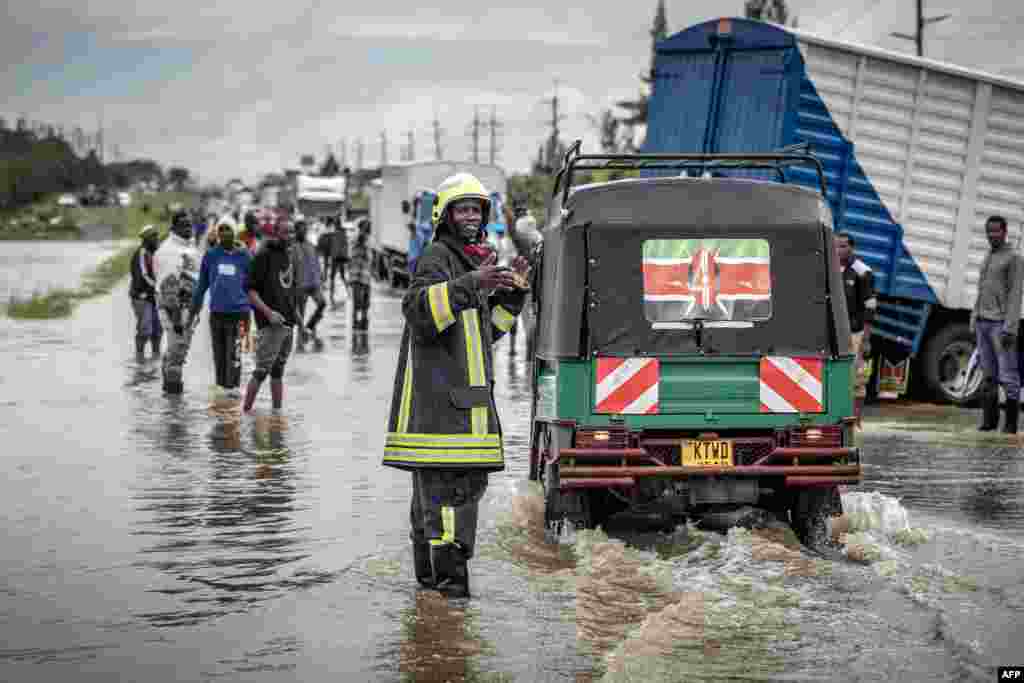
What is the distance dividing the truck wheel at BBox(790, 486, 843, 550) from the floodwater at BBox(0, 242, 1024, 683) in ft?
0.48

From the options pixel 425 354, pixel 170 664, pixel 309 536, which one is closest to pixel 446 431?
pixel 425 354

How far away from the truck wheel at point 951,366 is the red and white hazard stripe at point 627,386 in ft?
34.1

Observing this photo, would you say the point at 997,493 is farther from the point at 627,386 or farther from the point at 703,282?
the point at 627,386

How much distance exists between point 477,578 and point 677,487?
1.36 m

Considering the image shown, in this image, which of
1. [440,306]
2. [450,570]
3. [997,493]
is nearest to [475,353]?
[440,306]

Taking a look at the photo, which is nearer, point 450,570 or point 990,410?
point 450,570

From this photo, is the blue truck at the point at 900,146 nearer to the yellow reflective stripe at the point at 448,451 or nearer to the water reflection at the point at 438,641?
the yellow reflective stripe at the point at 448,451

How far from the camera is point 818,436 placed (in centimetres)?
963

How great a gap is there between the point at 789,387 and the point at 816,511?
79cm

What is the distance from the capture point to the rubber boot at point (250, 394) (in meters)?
16.6

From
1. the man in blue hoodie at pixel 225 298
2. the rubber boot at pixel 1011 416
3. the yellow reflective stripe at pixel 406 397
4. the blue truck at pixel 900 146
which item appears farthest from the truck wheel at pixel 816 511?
the man in blue hoodie at pixel 225 298

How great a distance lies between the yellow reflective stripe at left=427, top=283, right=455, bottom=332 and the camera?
7973 millimetres

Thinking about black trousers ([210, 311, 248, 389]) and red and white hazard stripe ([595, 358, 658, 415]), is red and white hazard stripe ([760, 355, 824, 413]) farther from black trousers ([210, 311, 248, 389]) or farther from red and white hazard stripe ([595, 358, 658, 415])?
black trousers ([210, 311, 248, 389])

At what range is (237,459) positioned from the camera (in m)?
13.8
